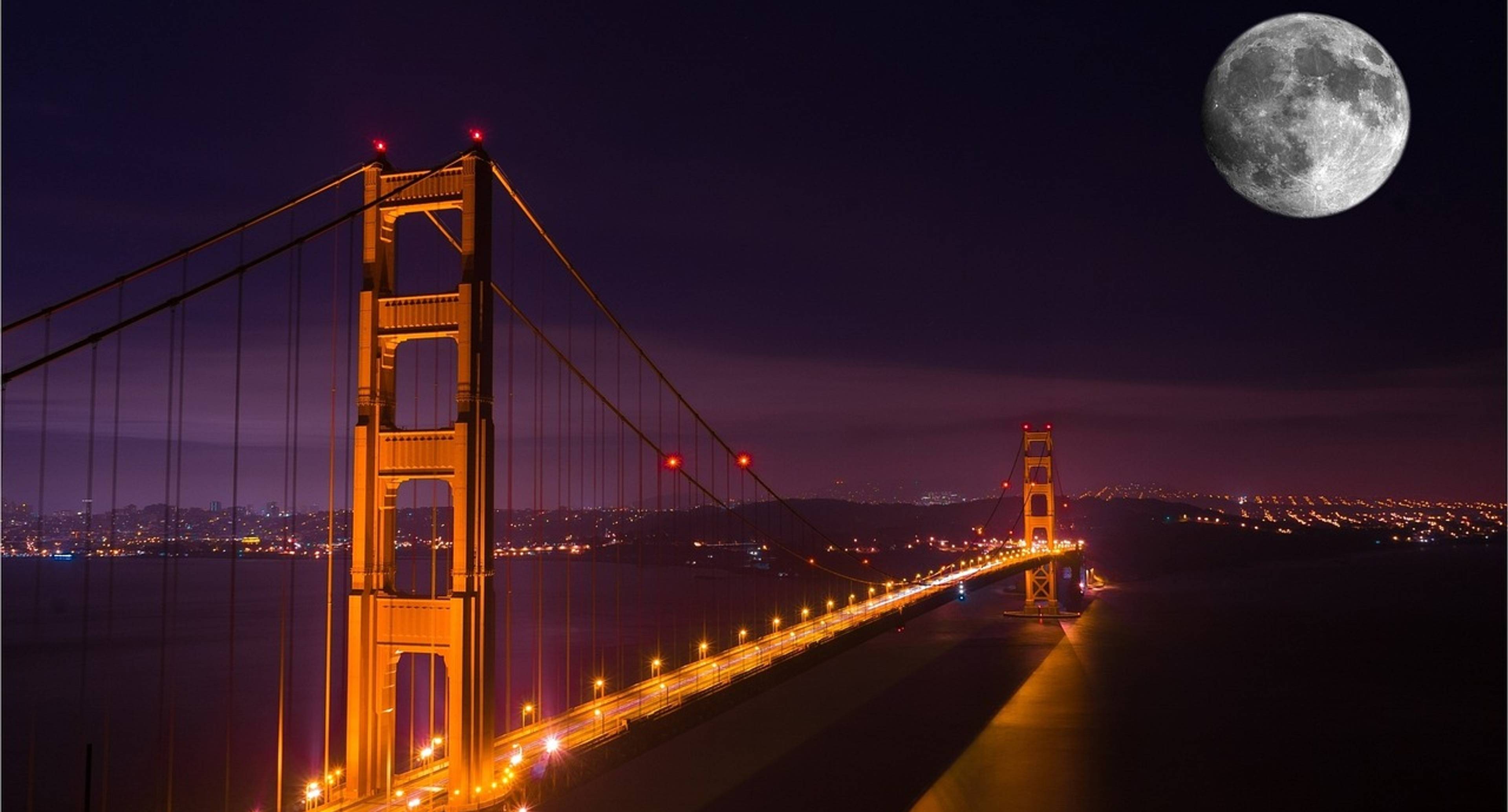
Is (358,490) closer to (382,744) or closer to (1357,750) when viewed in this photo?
(382,744)

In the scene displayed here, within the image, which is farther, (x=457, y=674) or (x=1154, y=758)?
(x=1154, y=758)

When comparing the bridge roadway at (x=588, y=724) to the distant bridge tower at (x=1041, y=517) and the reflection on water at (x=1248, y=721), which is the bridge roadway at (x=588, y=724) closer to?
the reflection on water at (x=1248, y=721)

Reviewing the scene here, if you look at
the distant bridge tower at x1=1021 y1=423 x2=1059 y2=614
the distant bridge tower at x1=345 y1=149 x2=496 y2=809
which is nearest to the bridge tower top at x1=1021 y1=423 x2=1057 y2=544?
the distant bridge tower at x1=1021 y1=423 x2=1059 y2=614

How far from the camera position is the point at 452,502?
1302cm

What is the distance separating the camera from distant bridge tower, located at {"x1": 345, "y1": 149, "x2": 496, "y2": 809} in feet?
41.6

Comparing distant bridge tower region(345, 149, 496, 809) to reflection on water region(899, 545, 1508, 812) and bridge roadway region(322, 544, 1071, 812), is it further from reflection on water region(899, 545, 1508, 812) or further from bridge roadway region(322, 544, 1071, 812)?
reflection on water region(899, 545, 1508, 812)

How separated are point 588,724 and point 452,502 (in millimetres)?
6101

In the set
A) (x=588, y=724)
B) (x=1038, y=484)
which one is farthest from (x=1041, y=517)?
(x=588, y=724)

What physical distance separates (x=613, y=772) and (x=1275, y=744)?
20632mm

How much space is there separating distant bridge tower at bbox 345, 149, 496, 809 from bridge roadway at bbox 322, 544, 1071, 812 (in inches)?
12.5

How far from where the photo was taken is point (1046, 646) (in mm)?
60531

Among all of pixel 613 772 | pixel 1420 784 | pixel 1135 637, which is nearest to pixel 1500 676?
pixel 1135 637

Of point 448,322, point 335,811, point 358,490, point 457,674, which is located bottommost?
point 335,811

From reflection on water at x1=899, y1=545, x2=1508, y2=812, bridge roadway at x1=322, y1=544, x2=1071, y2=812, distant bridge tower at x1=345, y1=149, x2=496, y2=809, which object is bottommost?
reflection on water at x1=899, y1=545, x2=1508, y2=812
